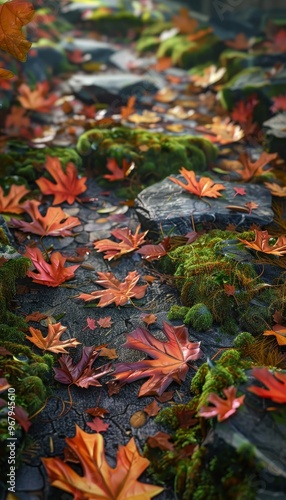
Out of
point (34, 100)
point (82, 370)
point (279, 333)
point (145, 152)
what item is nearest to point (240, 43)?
point (34, 100)

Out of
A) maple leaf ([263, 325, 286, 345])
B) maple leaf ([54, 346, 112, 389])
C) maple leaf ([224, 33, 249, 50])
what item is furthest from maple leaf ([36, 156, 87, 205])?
maple leaf ([224, 33, 249, 50])

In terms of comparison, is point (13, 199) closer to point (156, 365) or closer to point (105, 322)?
point (105, 322)

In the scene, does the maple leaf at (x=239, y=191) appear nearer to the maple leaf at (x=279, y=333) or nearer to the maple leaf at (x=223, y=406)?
the maple leaf at (x=279, y=333)

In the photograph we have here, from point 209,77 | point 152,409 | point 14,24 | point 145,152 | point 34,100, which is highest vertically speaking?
point 14,24

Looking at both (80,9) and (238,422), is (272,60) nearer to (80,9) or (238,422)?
(80,9)

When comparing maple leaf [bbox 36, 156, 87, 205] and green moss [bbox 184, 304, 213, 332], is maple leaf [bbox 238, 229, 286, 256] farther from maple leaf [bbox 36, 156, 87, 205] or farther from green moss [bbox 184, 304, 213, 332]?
maple leaf [bbox 36, 156, 87, 205]

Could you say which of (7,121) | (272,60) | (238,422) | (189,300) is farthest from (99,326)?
(272,60)

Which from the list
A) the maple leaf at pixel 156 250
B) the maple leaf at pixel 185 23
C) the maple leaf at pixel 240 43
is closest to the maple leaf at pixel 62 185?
the maple leaf at pixel 156 250
